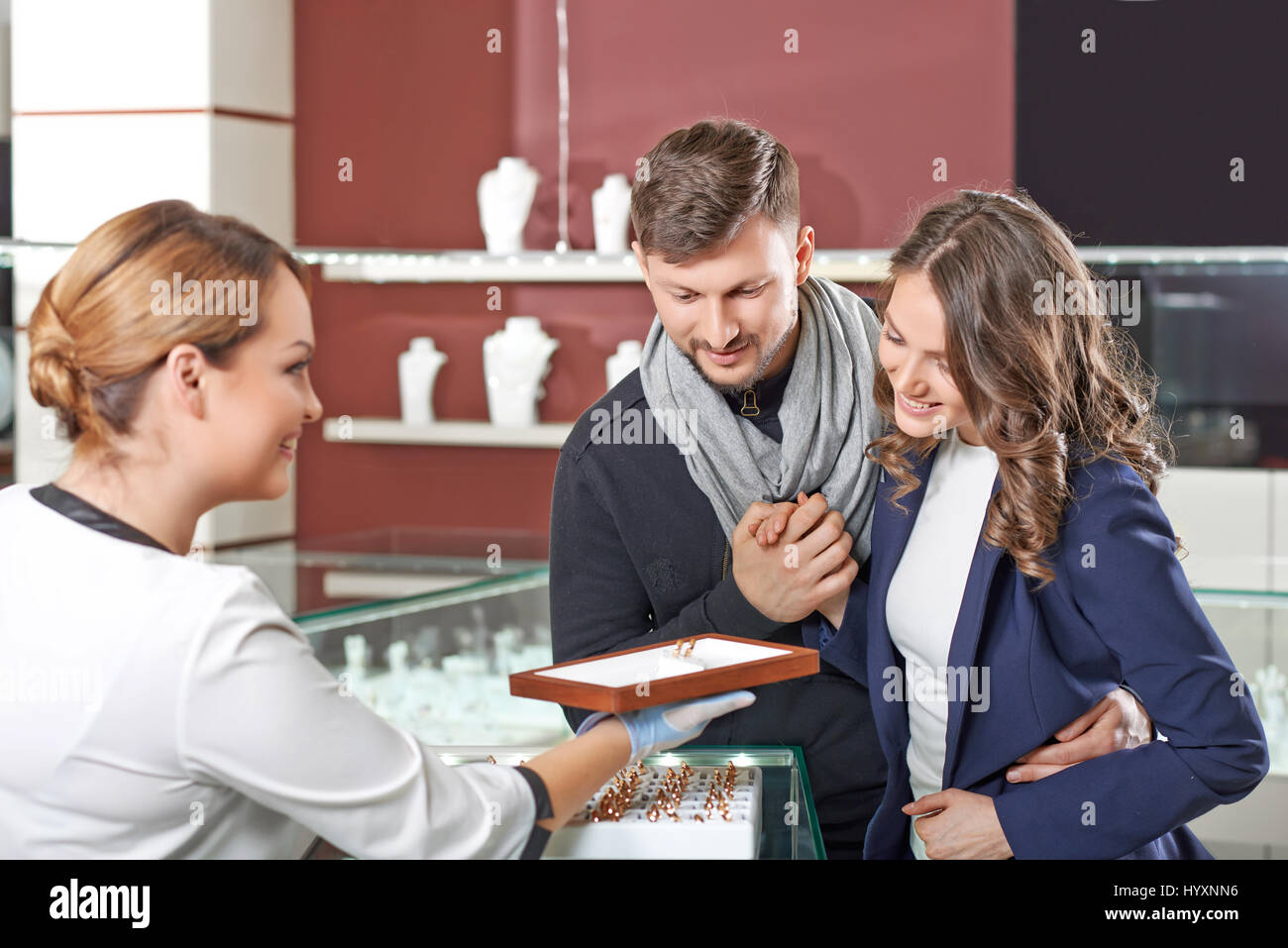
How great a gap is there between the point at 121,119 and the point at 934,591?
349cm

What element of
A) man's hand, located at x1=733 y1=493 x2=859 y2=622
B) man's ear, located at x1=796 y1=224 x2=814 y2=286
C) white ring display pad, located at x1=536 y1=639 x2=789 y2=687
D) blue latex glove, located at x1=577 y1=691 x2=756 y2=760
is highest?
man's ear, located at x1=796 y1=224 x2=814 y2=286

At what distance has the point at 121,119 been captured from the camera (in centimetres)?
396

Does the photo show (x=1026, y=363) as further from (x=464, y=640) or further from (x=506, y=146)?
(x=506, y=146)

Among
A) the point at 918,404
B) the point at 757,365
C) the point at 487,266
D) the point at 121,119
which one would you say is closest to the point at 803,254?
the point at 757,365

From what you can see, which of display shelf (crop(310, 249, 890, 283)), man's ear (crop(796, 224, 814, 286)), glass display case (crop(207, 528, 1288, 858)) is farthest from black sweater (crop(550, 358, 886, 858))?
display shelf (crop(310, 249, 890, 283))

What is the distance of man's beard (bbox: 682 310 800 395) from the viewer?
165cm

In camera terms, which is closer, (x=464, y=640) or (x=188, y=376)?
(x=188, y=376)

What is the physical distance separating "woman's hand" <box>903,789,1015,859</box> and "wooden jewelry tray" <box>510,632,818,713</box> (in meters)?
0.30

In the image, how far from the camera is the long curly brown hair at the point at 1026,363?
1.33m

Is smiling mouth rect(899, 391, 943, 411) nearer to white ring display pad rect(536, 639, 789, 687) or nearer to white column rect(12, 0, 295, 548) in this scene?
white ring display pad rect(536, 639, 789, 687)

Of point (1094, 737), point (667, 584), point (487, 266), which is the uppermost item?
point (487, 266)

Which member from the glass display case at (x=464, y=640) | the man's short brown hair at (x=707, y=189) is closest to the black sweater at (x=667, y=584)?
the man's short brown hair at (x=707, y=189)
